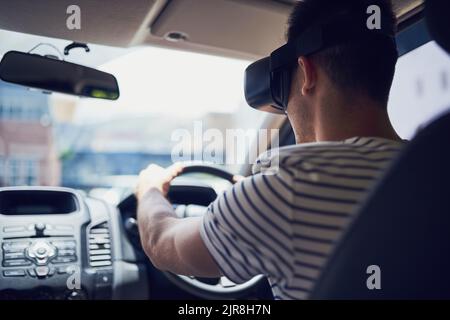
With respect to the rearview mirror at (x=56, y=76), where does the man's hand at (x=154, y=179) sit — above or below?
below

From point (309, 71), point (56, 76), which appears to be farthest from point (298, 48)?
point (56, 76)

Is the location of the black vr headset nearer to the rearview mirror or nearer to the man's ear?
the man's ear

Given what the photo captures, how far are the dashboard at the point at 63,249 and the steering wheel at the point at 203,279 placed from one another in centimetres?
14

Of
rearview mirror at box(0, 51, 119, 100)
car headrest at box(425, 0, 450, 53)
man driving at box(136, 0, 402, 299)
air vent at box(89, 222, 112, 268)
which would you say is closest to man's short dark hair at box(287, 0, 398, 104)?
man driving at box(136, 0, 402, 299)

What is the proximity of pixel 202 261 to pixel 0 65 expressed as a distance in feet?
3.15

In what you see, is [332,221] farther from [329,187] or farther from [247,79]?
[247,79]

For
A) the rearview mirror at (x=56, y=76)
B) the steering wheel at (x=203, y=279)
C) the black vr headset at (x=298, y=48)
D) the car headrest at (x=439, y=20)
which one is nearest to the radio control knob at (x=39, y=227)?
the steering wheel at (x=203, y=279)

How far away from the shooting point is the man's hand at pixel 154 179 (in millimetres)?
1410

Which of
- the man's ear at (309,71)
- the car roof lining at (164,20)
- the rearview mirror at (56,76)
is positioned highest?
the car roof lining at (164,20)

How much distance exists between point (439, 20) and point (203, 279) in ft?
4.74

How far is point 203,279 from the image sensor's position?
2.10 meters

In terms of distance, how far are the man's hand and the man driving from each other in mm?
59

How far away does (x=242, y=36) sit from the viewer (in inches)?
79.4

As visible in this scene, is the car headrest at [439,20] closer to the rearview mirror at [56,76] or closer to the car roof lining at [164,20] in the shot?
the car roof lining at [164,20]
